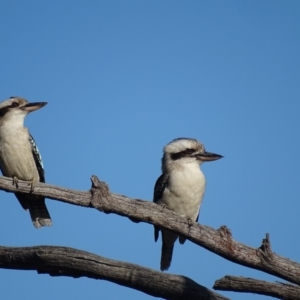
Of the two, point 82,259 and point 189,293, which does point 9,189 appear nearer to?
point 82,259

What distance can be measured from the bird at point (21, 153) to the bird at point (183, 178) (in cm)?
169

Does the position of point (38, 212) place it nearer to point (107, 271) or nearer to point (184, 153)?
point (184, 153)

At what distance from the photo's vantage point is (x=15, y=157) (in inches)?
386

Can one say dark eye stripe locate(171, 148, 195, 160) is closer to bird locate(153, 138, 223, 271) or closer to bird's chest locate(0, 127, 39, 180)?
bird locate(153, 138, 223, 271)

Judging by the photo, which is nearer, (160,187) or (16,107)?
(160,187)

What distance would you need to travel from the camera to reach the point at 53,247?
657cm

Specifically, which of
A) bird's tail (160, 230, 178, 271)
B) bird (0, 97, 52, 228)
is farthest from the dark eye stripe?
bird (0, 97, 52, 228)

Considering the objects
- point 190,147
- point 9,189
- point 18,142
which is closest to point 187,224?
point 9,189

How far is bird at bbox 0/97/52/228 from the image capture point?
983 centimetres

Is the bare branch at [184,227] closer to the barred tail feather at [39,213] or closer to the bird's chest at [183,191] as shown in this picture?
the bird's chest at [183,191]

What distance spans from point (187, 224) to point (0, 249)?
6.10 ft

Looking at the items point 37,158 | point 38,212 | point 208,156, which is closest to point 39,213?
point 38,212

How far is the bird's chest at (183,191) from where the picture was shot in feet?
31.3

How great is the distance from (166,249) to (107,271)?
12.7 ft
